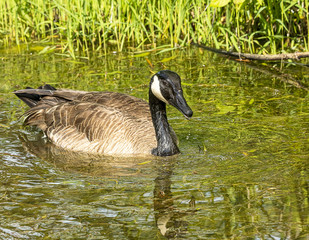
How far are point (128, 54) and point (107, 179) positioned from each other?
593 cm

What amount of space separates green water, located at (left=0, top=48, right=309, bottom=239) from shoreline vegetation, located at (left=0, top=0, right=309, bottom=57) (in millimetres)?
979

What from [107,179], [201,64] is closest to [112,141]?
[107,179]

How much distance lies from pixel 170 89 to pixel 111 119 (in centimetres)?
112

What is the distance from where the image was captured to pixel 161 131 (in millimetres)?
7062

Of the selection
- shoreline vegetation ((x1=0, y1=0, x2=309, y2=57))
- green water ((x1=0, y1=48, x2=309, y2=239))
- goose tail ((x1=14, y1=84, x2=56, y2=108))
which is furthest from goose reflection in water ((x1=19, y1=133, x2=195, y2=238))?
shoreline vegetation ((x1=0, y1=0, x2=309, y2=57))

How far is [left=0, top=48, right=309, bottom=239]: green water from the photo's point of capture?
4.78 metres

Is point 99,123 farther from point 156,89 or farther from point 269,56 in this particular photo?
point 269,56

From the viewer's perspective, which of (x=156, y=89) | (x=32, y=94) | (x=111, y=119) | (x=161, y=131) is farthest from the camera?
(x=32, y=94)

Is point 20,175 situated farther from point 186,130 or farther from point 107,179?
point 186,130

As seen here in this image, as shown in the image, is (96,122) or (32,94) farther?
(32,94)

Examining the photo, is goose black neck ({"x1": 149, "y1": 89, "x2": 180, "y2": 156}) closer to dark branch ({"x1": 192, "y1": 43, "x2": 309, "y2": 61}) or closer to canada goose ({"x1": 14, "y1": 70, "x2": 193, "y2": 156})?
canada goose ({"x1": 14, "y1": 70, "x2": 193, "y2": 156})

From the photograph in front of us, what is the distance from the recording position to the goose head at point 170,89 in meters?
6.51

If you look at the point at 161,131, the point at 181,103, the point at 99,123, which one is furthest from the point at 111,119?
the point at 181,103

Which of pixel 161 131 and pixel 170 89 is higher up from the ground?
pixel 170 89
